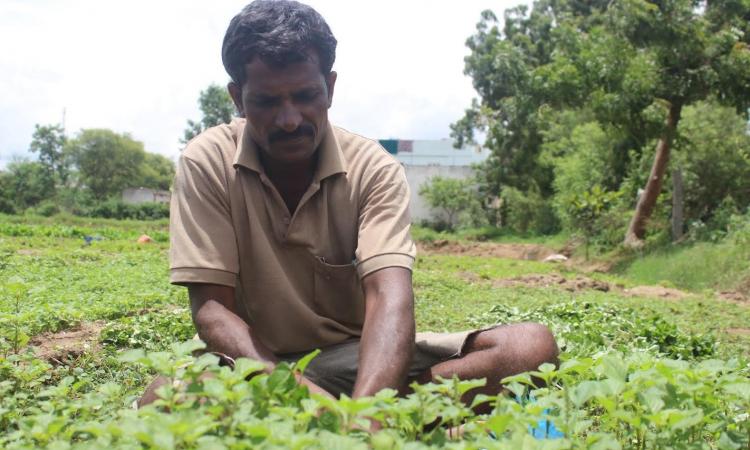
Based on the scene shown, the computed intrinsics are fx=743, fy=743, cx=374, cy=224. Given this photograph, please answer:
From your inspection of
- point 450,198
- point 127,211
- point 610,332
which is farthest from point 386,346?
point 127,211

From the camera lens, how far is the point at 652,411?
1385mm

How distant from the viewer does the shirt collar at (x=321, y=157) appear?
2.62 meters

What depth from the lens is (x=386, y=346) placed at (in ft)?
6.96

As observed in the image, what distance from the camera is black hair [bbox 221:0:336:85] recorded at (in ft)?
8.12

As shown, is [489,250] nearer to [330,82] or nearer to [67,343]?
[67,343]

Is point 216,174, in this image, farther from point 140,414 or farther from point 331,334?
point 140,414

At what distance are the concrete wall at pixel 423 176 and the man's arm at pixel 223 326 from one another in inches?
1127

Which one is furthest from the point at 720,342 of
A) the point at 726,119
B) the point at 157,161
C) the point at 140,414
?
the point at 157,161

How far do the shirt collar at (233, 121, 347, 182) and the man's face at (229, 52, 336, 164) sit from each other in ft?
0.15

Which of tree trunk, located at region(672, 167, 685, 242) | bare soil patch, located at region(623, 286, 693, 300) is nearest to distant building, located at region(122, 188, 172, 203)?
tree trunk, located at region(672, 167, 685, 242)

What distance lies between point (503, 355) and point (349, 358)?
0.54m

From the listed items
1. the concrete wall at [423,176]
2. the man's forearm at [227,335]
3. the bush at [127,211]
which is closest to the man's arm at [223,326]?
the man's forearm at [227,335]

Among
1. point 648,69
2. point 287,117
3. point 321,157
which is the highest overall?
point 648,69

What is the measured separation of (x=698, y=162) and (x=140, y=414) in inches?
615
